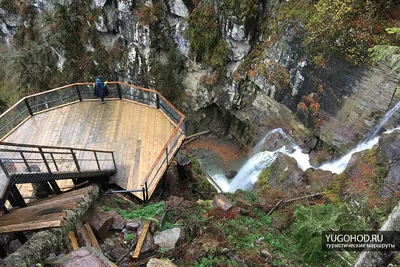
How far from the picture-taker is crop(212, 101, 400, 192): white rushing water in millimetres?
11336

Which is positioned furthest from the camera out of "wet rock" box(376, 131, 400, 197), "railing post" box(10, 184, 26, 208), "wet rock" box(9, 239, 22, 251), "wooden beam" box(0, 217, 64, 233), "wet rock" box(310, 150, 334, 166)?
"wet rock" box(310, 150, 334, 166)

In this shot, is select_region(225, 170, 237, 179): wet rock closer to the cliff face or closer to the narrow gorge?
the narrow gorge

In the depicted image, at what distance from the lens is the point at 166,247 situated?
5.62m

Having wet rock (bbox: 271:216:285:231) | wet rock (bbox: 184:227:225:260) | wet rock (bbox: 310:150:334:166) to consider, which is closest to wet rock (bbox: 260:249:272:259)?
wet rock (bbox: 184:227:225:260)

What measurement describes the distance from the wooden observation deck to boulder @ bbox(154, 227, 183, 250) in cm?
234

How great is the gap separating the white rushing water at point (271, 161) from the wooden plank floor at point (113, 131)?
20.9 ft

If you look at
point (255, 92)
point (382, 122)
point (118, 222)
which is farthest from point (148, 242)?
point (255, 92)

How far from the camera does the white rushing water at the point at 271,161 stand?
1134 centimetres

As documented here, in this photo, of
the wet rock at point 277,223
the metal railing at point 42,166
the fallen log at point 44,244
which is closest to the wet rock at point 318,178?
the wet rock at point 277,223

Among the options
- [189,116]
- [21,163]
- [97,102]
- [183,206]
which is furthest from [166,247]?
[189,116]

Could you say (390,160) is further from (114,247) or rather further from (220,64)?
(220,64)

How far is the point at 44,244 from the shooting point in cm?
465

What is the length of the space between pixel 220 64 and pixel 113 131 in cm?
807

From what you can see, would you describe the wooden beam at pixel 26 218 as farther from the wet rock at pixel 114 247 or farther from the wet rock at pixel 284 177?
the wet rock at pixel 284 177
